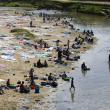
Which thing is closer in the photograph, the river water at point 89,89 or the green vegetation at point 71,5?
the river water at point 89,89

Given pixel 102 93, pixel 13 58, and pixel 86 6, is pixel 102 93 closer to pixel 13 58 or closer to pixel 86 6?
pixel 13 58

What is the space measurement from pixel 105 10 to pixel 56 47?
49.6m

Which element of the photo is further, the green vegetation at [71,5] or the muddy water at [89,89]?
the green vegetation at [71,5]

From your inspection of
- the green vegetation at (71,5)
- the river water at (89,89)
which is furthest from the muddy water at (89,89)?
the green vegetation at (71,5)

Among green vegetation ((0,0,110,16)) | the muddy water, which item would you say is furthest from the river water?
green vegetation ((0,0,110,16))

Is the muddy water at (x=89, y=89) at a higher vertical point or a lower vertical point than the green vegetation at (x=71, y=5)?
lower

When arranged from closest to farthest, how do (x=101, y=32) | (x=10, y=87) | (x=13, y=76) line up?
(x=10, y=87)
(x=13, y=76)
(x=101, y=32)

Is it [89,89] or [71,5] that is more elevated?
[71,5]

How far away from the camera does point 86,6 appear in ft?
282

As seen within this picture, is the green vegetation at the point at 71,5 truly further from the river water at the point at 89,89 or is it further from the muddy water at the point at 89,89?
the river water at the point at 89,89

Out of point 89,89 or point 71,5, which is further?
point 71,5

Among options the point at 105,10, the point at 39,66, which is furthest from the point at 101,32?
the point at 105,10

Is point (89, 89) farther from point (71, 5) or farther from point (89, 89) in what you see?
point (71, 5)

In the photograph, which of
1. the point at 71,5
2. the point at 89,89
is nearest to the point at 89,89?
the point at 89,89
